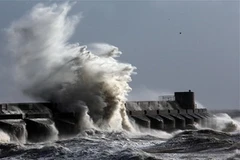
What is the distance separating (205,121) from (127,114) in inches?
413

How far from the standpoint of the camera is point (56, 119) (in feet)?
95.5

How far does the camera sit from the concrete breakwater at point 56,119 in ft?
86.5

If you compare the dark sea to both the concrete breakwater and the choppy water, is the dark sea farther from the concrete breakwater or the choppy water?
the concrete breakwater

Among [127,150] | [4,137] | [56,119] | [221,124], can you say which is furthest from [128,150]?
[221,124]

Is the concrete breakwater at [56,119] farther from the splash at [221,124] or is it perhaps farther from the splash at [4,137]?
the splash at [221,124]

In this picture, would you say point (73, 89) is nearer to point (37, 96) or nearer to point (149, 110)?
point (37, 96)

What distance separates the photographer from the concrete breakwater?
86.5 ft

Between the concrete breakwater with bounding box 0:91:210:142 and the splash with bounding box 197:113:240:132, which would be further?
the splash with bounding box 197:113:240:132

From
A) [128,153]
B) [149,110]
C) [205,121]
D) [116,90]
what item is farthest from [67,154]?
[205,121]

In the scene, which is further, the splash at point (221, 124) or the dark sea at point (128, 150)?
the splash at point (221, 124)

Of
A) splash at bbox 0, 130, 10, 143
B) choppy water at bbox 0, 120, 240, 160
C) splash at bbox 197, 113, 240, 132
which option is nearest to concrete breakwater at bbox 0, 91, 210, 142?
splash at bbox 0, 130, 10, 143

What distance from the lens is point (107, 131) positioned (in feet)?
99.8

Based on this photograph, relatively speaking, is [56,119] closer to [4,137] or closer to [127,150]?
[4,137]

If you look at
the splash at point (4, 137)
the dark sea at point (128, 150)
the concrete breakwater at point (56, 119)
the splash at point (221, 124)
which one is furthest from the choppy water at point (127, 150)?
the splash at point (221, 124)
